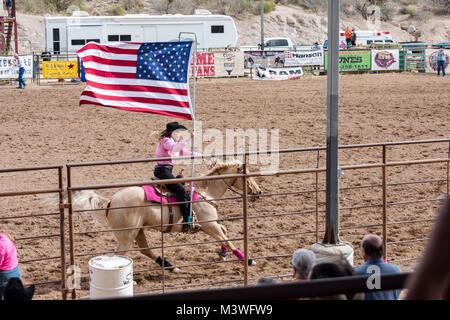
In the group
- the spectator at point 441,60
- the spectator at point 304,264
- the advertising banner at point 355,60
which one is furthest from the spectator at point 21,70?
the spectator at point 304,264

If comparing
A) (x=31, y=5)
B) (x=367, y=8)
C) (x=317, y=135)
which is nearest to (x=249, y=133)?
(x=317, y=135)

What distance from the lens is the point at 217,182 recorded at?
8.84m

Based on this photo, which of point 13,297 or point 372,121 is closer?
point 13,297

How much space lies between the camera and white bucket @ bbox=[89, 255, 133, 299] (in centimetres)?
651

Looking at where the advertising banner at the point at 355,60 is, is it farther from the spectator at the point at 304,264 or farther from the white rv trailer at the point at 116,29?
the spectator at the point at 304,264

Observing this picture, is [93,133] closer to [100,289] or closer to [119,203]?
[119,203]

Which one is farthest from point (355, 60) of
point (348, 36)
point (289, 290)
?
point (289, 290)

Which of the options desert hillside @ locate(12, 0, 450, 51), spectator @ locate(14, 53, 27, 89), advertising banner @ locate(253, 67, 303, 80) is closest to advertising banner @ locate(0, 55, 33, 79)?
spectator @ locate(14, 53, 27, 89)

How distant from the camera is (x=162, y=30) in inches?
1323

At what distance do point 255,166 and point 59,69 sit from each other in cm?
1602

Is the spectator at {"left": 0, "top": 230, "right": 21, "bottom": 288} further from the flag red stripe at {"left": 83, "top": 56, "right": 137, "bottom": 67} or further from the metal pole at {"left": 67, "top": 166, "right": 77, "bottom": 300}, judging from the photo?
the flag red stripe at {"left": 83, "top": 56, "right": 137, "bottom": 67}

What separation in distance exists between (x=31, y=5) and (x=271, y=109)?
1580 inches

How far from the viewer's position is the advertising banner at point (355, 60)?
2931 cm

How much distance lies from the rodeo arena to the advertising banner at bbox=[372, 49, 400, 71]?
4.28 m
